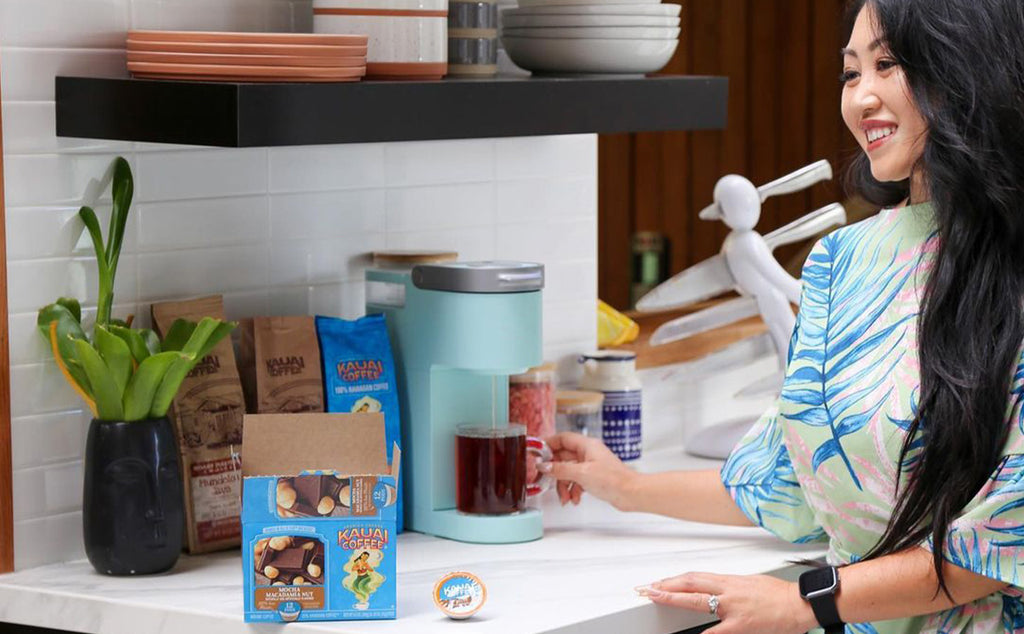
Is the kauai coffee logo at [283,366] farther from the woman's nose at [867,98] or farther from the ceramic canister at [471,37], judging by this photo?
the woman's nose at [867,98]

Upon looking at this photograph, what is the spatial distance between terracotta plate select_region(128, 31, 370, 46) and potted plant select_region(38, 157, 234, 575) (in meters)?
0.25

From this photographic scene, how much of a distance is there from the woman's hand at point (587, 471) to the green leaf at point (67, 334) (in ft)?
2.20

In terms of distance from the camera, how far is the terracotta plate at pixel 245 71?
1759mm

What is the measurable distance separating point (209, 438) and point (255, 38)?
519mm

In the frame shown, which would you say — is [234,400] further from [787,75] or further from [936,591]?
[787,75]

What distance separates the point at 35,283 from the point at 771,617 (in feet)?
3.19

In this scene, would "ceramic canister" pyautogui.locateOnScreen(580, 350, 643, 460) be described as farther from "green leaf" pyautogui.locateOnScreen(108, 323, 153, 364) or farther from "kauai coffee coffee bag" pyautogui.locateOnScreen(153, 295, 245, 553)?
"green leaf" pyautogui.locateOnScreen(108, 323, 153, 364)

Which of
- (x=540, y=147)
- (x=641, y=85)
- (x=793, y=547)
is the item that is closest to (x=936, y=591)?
(x=793, y=547)

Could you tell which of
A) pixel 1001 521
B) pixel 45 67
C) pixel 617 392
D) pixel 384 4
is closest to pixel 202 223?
pixel 45 67

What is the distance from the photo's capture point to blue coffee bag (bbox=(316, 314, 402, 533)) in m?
2.04

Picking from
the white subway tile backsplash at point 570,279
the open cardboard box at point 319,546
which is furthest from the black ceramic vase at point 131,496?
the white subway tile backsplash at point 570,279

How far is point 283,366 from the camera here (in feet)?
6.61

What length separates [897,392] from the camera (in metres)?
1.68

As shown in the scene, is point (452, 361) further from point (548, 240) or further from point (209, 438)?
point (548, 240)
